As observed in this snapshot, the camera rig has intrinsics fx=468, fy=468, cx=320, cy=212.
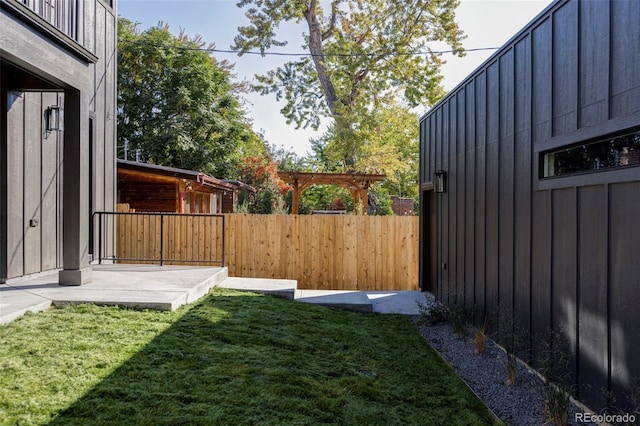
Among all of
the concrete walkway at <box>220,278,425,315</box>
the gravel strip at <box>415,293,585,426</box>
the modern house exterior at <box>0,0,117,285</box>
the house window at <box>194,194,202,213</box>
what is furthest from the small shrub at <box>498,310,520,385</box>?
the house window at <box>194,194,202,213</box>

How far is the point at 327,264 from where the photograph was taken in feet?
30.4

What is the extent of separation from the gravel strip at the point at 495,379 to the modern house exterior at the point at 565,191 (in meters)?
Answer: 0.25

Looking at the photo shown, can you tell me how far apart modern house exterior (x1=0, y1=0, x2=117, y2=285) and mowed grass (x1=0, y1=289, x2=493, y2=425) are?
54.0 inches

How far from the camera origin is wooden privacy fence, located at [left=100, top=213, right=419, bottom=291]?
30.1 feet

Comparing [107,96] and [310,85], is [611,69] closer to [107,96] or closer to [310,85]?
[107,96]

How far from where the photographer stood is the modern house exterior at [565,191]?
112 inches

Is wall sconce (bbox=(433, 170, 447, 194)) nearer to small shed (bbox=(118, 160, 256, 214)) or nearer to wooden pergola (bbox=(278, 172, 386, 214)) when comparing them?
wooden pergola (bbox=(278, 172, 386, 214))

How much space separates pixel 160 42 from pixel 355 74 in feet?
27.0

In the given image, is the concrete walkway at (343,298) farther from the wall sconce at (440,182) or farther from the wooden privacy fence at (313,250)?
the wall sconce at (440,182)

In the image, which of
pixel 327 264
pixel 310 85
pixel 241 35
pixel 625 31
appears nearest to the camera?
pixel 625 31

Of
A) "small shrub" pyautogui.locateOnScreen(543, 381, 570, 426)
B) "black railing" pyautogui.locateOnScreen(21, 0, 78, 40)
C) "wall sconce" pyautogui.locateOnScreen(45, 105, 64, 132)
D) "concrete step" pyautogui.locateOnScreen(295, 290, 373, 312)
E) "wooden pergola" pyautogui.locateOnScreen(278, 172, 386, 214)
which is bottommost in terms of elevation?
"concrete step" pyautogui.locateOnScreen(295, 290, 373, 312)

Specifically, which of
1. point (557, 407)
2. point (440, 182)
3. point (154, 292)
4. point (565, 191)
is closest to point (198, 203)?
point (440, 182)

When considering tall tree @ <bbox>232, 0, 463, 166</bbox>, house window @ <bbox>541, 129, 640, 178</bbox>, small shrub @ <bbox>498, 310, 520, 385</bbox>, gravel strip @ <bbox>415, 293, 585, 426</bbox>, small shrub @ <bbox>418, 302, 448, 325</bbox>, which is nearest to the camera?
house window @ <bbox>541, 129, 640, 178</bbox>

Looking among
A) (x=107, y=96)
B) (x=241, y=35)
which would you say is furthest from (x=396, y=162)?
(x=107, y=96)
